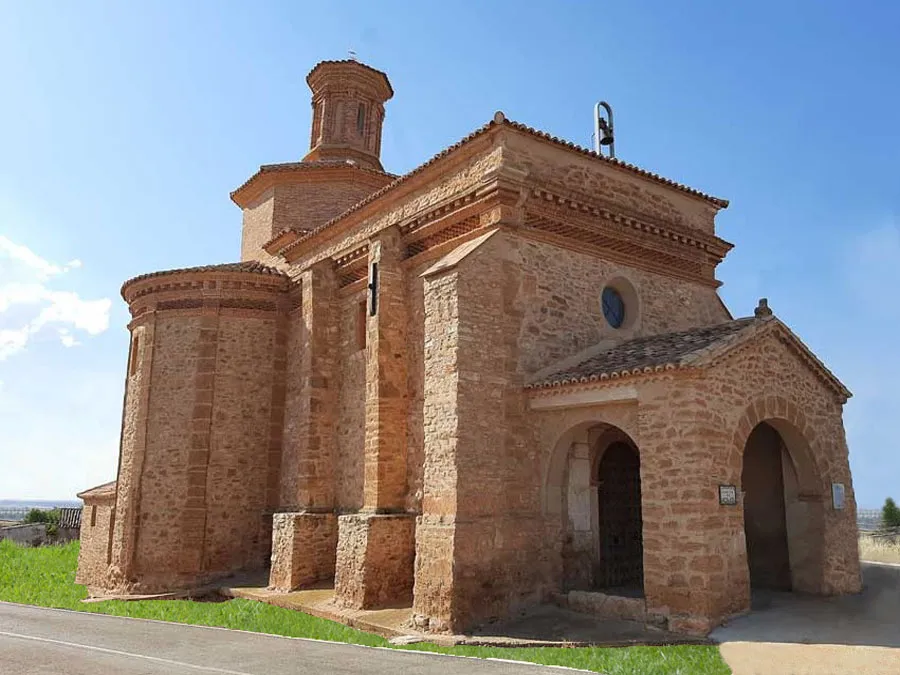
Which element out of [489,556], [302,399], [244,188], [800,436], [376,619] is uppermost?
[244,188]

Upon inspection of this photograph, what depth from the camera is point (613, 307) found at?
13.5 metres

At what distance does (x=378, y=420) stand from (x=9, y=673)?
6.45 m

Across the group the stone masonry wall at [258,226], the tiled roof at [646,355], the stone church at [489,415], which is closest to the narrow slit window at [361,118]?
the stone masonry wall at [258,226]

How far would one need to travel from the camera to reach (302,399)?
1481 centimetres

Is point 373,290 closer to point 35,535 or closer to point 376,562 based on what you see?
point 376,562

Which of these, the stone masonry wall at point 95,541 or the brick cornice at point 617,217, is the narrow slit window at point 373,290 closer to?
the brick cornice at point 617,217

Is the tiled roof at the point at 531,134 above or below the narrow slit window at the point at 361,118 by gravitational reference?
below

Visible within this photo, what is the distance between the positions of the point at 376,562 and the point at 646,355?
5.34 metres

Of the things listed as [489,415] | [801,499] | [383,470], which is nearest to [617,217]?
[489,415]

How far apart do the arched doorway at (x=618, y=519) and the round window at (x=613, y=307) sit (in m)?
2.24

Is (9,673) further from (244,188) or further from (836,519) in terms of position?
(244,188)

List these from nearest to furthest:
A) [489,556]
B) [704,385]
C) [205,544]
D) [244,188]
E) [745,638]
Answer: [745,638], [704,385], [489,556], [205,544], [244,188]

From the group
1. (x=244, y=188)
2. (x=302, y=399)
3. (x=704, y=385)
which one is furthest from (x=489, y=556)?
(x=244, y=188)

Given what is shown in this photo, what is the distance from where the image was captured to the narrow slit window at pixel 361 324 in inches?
570
